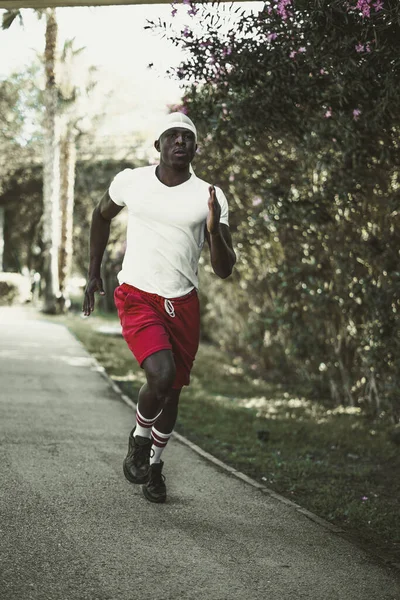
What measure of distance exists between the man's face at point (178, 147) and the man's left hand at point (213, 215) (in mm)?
388

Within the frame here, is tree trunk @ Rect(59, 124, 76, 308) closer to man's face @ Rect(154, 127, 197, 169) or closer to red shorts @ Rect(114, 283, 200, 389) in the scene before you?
red shorts @ Rect(114, 283, 200, 389)

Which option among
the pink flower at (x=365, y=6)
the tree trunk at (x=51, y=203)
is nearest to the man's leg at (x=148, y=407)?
the pink flower at (x=365, y=6)

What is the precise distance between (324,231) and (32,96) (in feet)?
64.3

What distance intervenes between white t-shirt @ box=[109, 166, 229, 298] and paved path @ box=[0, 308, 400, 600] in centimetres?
131

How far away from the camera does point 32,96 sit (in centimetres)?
2698

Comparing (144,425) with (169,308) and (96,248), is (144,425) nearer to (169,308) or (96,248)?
(169,308)

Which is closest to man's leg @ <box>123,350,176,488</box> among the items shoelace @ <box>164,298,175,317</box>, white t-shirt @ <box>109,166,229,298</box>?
shoelace @ <box>164,298,175,317</box>

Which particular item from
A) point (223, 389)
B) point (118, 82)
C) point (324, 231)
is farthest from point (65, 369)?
point (118, 82)

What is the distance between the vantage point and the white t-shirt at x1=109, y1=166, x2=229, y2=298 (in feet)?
16.0

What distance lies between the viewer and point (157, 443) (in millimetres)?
5195

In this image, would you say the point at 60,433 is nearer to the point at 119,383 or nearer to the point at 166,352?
the point at 166,352

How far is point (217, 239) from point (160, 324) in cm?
59

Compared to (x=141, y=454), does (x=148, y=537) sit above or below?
below

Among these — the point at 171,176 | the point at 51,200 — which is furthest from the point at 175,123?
the point at 51,200
